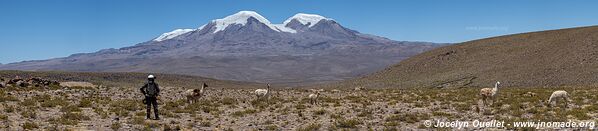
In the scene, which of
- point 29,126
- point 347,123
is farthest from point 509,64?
point 29,126

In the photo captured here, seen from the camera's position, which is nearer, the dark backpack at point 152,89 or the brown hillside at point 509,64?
the dark backpack at point 152,89

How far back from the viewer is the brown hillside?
75.8m

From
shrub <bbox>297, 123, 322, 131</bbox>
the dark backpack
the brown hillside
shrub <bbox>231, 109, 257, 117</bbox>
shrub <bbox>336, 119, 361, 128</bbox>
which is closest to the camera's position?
shrub <bbox>297, 123, 322, 131</bbox>

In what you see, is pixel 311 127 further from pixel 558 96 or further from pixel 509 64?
pixel 509 64

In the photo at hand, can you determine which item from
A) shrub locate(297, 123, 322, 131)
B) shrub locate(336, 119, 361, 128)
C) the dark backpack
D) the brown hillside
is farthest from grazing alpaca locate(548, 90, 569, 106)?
the brown hillside

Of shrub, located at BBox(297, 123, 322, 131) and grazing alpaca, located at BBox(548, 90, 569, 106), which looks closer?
shrub, located at BBox(297, 123, 322, 131)

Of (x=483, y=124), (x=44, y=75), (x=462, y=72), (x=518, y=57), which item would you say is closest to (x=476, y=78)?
(x=462, y=72)

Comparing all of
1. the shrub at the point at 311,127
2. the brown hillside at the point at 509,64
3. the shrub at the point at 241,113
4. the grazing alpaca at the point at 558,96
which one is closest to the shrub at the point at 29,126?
the shrub at the point at 241,113

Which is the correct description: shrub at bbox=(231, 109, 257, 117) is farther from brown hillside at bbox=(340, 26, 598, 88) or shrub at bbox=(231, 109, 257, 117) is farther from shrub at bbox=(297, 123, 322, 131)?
brown hillside at bbox=(340, 26, 598, 88)

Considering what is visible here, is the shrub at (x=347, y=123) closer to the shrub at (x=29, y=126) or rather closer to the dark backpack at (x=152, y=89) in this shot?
the dark backpack at (x=152, y=89)

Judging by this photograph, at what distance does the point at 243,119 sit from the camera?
73.3 feet

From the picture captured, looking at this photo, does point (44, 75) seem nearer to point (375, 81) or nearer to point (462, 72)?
point (375, 81)

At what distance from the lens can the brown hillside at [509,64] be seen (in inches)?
2985

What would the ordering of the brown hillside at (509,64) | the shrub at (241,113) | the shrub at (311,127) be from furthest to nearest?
the brown hillside at (509,64) < the shrub at (241,113) < the shrub at (311,127)
